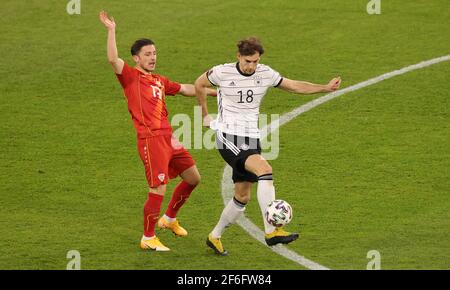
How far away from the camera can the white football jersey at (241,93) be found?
11094mm

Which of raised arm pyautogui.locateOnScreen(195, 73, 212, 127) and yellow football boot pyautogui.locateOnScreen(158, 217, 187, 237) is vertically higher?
raised arm pyautogui.locateOnScreen(195, 73, 212, 127)

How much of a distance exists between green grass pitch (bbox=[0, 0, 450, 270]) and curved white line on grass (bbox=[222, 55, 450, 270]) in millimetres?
113

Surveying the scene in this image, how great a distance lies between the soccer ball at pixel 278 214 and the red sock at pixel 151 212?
1.23 metres

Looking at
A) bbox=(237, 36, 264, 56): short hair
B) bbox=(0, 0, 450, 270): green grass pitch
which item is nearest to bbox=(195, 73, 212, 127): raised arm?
bbox=(237, 36, 264, 56): short hair

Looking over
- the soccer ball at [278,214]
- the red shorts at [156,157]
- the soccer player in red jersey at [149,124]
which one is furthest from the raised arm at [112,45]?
the soccer ball at [278,214]

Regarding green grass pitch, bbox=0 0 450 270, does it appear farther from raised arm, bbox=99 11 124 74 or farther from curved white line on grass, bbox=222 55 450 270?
raised arm, bbox=99 11 124 74

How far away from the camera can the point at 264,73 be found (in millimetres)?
11164

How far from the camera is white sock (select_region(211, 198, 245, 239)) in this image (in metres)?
11.2

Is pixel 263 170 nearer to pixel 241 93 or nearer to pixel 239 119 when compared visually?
pixel 239 119

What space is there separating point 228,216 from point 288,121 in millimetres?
4627

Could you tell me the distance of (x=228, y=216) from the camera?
36.8ft

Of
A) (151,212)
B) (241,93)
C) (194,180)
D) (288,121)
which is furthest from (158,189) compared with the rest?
(288,121)

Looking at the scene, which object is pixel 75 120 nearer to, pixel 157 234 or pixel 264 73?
pixel 157 234

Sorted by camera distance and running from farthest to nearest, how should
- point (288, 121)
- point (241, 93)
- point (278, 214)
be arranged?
point (288, 121) → point (241, 93) → point (278, 214)
